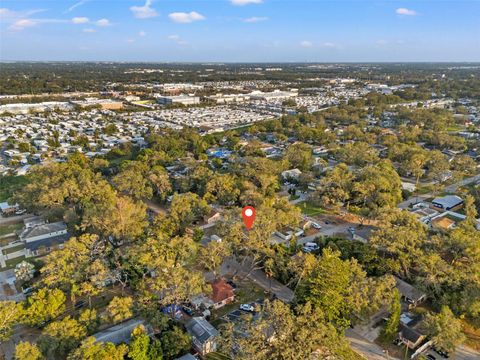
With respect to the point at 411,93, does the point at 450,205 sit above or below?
below

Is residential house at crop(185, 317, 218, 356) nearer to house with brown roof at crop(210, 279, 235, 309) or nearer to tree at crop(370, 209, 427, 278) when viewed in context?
house with brown roof at crop(210, 279, 235, 309)

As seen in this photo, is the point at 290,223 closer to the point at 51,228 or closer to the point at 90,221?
the point at 90,221

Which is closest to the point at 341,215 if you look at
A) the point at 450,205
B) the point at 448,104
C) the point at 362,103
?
the point at 450,205

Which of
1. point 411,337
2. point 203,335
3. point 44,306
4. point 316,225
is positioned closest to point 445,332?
point 411,337

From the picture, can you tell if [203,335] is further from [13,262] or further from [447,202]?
[447,202]

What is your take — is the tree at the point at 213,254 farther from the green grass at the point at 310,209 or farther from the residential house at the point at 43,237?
the green grass at the point at 310,209
